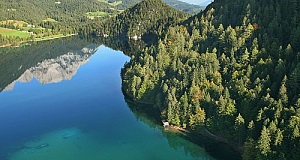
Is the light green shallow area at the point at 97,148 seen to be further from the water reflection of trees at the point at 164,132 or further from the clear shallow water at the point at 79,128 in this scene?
the water reflection of trees at the point at 164,132

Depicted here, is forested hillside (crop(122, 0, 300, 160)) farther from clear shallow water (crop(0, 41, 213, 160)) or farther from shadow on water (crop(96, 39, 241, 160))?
clear shallow water (crop(0, 41, 213, 160))

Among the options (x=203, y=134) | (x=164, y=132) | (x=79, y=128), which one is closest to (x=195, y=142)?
(x=203, y=134)

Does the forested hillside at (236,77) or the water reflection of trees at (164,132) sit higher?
the forested hillside at (236,77)

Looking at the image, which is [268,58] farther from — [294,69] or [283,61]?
[294,69]

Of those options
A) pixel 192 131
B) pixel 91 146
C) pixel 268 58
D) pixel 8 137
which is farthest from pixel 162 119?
pixel 8 137

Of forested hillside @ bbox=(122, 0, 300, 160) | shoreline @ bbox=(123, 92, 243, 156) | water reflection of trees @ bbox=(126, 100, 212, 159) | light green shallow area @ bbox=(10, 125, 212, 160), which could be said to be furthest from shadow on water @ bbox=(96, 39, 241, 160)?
forested hillside @ bbox=(122, 0, 300, 160)

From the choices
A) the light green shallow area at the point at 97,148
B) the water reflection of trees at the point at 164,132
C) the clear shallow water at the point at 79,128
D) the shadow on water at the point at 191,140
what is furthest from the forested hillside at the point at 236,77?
the light green shallow area at the point at 97,148

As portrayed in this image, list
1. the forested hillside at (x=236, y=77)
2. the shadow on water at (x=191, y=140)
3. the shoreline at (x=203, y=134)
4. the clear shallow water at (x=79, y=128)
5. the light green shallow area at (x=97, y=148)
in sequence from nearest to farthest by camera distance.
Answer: the forested hillside at (x=236, y=77) → the shadow on water at (x=191, y=140) → the shoreline at (x=203, y=134) → the light green shallow area at (x=97, y=148) → the clear shallow water at (x=79, y=128)

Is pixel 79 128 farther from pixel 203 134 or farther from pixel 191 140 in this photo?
pixel 203 134
